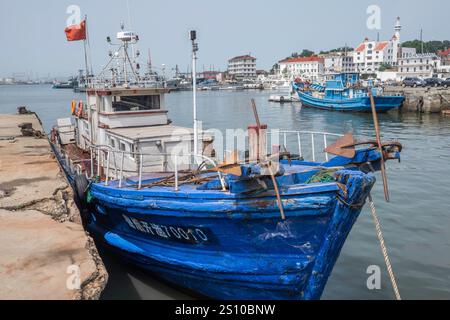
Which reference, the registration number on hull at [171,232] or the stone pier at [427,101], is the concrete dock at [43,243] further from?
the stone pier at [427,101]

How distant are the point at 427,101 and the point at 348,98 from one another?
8.71 meters

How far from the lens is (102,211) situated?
9.44m

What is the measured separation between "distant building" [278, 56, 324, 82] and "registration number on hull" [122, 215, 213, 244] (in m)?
109

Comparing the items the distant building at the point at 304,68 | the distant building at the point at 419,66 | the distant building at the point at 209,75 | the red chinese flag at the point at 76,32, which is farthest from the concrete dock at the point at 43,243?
the distant building at the point at 209,75

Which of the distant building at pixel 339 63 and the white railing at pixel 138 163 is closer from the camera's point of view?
the white railing at pixel 138 163

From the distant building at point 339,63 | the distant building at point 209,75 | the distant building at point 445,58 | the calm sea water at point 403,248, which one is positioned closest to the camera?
the calm sea water at point 403,248

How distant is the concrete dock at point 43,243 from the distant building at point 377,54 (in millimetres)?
108818

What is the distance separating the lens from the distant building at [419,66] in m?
87.2

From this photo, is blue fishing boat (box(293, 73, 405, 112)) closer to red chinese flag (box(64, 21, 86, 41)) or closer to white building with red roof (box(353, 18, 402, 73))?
red chinese flag (box(64, 21, 86, 41))

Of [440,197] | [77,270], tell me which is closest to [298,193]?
[77,270]

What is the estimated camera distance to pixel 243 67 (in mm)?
157750

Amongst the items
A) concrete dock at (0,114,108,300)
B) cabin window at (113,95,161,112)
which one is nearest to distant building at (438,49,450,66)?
cabin window at (113,95,161,112)

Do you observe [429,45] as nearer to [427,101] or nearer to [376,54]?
[376,54]

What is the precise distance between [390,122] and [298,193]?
3807 cm
